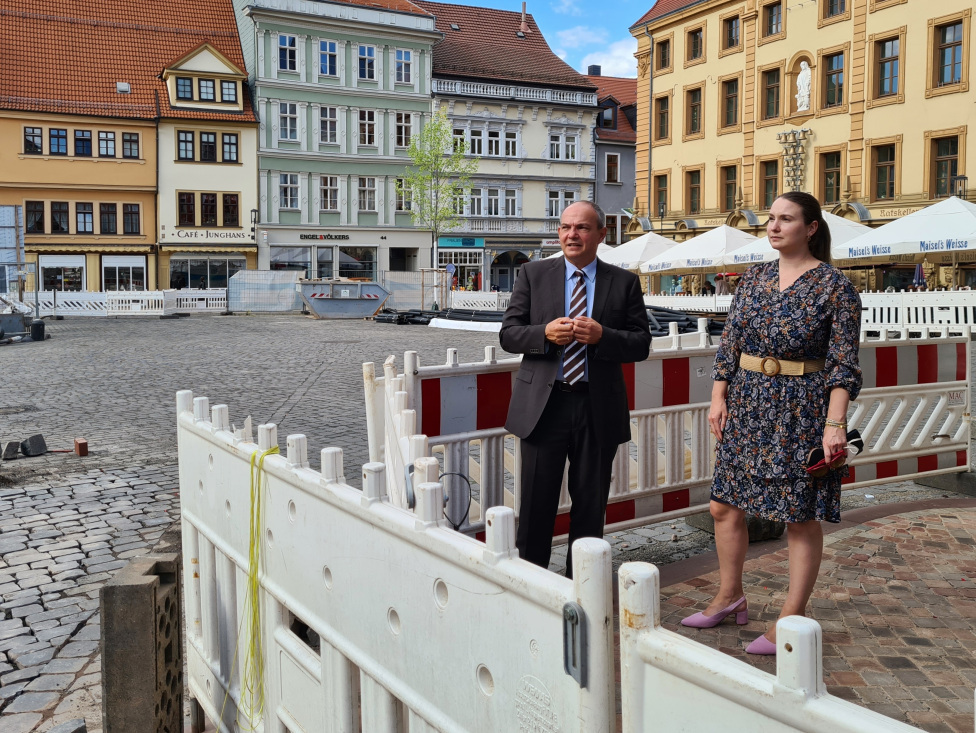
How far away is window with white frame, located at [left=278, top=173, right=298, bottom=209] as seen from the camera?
50.7 m

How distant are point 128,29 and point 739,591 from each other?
55819 millimetres

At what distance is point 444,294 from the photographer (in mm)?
39062

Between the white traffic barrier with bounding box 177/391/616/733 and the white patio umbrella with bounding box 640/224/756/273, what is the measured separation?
2297 centimetres

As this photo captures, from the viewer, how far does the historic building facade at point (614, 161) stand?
60.6 m

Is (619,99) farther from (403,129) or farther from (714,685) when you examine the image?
(714,685)

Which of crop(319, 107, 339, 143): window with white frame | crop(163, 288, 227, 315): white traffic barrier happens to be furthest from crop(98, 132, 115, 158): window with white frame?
crop(319, 107, 339, 143): window with white frame

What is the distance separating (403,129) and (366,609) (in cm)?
5352

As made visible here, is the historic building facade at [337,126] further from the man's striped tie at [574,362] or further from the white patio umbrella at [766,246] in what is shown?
the man's striped tie at [574,362]

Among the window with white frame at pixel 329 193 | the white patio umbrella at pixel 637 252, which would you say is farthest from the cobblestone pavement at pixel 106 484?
the window with white frame at pixel 329 193

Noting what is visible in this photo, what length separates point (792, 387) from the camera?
365 cm

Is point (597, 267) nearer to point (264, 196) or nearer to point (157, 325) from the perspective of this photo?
point (157, 325)

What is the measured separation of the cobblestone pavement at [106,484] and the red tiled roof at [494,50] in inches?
1515

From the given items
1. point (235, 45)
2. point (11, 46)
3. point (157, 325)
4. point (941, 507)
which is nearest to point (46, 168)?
point (11, 46)

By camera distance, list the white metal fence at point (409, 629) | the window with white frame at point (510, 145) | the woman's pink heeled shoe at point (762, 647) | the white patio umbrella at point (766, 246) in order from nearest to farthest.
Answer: the white metal fence at point (409, 629) → the woman's pink heeled shoe at point (762, 647) → the white patio umbrella at point (766, 246) → the window with white frame at point (510, 145)
